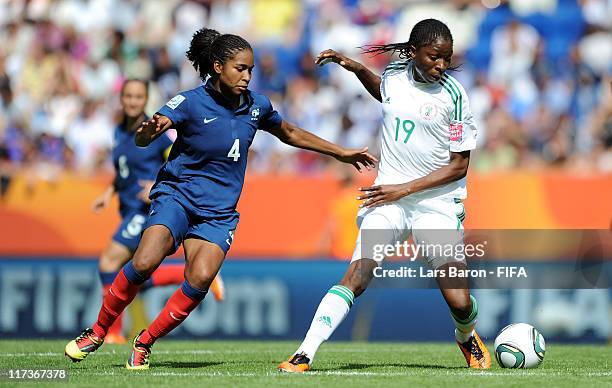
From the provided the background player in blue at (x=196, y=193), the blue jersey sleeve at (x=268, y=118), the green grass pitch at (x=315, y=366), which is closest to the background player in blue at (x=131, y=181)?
the green grass pitch at (x=315, y=366)

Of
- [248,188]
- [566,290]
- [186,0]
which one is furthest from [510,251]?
[186,0]

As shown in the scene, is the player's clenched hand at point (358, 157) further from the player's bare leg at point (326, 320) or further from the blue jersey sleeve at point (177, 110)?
the blue jersey sleeve at point (177, 110)

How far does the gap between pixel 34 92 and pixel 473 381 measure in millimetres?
12203

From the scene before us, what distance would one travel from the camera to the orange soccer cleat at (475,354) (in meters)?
8.77

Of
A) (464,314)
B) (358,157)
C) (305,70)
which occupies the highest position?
(305,70)

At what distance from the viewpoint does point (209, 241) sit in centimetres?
834

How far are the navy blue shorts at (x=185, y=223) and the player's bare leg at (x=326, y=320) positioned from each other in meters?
0.90

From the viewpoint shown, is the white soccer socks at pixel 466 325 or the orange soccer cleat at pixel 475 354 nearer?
the white soccer socks at pixel 466 325

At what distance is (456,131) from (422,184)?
1.49 feet

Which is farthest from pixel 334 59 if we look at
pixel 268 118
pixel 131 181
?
pixel 131 181

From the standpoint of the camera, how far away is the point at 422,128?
8367mm

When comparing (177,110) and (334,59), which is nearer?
(177,110)

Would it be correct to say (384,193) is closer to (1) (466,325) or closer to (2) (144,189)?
(1) (466,325)

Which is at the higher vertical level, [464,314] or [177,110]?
[177,110]
